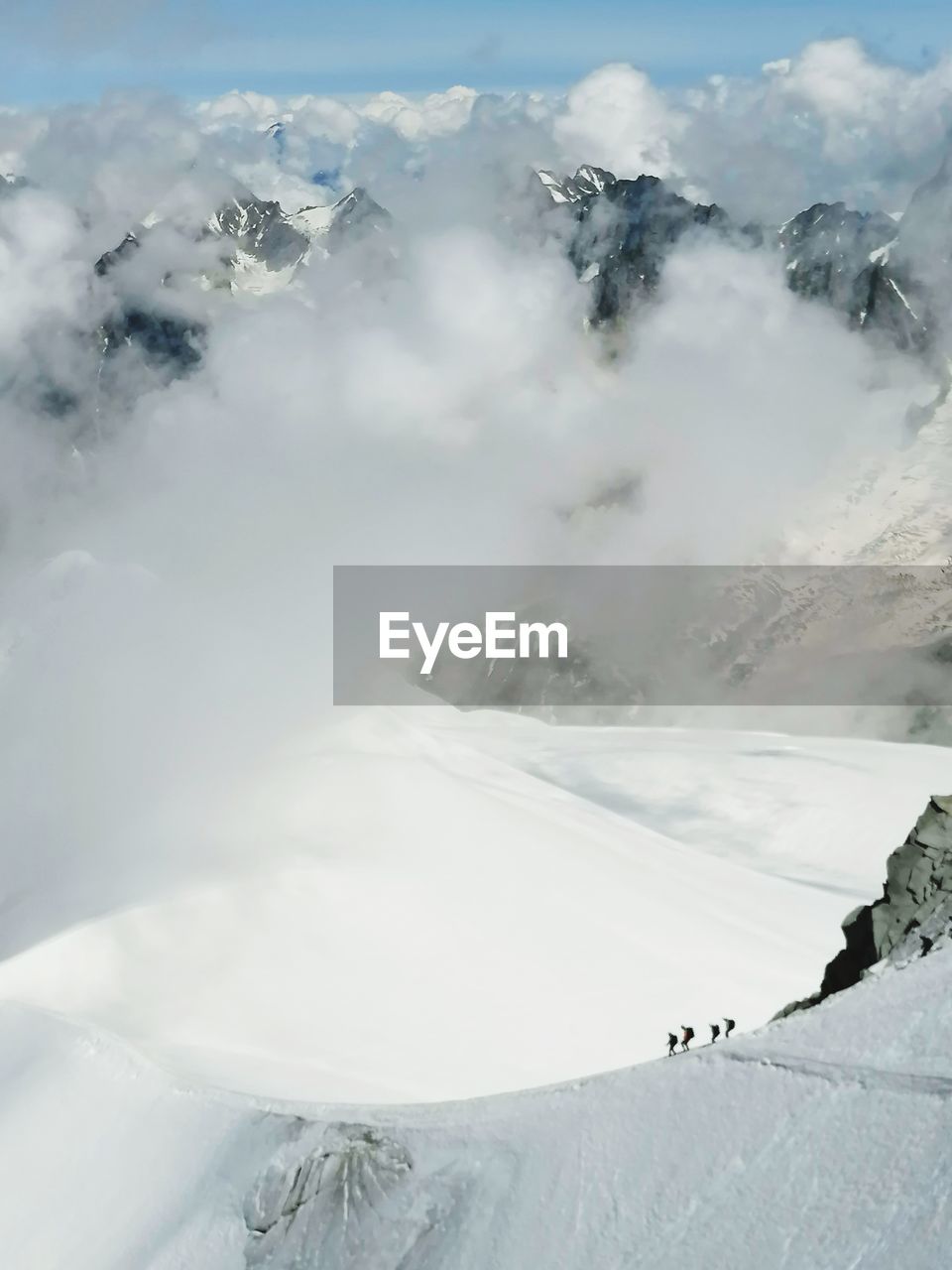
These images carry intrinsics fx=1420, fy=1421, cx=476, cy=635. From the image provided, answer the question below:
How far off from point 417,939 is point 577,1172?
33.5m

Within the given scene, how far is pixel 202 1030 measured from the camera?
47.5 meters

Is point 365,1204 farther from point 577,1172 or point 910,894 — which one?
point 910,894

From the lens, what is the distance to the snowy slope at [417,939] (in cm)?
4816

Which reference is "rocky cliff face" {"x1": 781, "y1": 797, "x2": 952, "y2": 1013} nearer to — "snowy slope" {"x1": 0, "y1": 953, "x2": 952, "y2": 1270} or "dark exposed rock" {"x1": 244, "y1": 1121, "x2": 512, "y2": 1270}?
"snowy slope" {"x1": 0, "y1": 953, "x2": 952, "y2": 1270}

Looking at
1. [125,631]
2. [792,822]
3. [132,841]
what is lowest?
[132,841]

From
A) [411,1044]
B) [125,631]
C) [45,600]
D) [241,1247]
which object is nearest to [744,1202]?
[241,1247]

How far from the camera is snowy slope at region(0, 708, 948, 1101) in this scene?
1896 inches

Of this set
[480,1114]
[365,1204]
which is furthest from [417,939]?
[365,1204]

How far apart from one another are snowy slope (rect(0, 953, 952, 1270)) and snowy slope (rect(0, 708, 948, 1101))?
5.06 metres

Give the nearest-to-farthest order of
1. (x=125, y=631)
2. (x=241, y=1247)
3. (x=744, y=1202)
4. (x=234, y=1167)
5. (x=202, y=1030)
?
(x=744, y=1202) → (x=241, y=1247) → (x=234, y=1167) → (x=202, y=1030) → (x=125, y=631)

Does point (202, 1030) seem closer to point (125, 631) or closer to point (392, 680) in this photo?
point (125, 631)

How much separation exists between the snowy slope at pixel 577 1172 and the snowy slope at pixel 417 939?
5.06 m

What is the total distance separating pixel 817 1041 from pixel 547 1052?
24658mm

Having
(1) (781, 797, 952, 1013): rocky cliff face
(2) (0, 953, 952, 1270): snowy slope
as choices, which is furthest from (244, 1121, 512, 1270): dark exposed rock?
(1) (781, 797, 952, 1013): rocky cliff face
